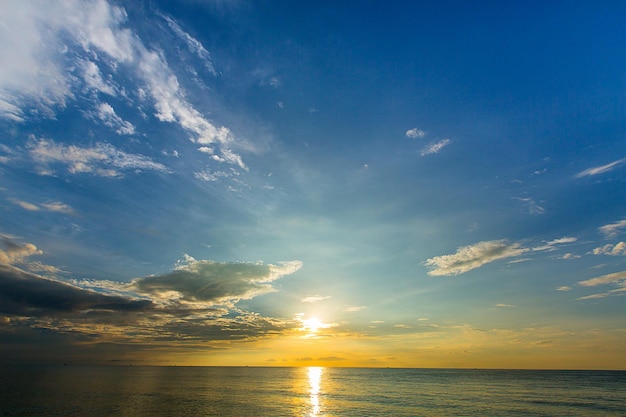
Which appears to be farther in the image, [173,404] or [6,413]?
[173,404]

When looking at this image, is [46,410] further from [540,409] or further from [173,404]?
[540,409]

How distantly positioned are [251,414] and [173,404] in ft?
85.8

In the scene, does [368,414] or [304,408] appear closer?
[368,414]

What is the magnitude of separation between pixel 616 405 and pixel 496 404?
112 feet

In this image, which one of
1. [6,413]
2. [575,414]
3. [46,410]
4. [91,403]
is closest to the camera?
[6,413]

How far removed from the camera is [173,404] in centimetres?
8344

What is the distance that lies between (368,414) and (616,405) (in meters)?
74.5

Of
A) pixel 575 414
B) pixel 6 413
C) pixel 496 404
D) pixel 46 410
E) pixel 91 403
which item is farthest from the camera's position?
pixel 496 404

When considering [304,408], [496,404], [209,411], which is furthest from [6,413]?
[496,404]

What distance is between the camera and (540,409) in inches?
3228

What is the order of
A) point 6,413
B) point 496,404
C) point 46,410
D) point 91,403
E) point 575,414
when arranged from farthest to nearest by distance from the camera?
point 496,404, point 91,403, point 575,414, point 46,410, point 6,413

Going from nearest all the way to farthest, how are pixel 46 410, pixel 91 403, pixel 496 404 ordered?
pixel 46 410 → pixel 91 403 → pixel 496 404

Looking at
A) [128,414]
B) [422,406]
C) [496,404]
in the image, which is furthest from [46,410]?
[496,404]

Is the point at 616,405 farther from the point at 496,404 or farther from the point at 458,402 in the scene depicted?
the point at 458,402
